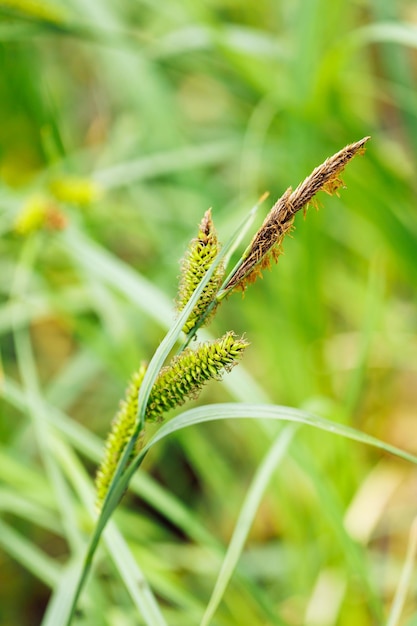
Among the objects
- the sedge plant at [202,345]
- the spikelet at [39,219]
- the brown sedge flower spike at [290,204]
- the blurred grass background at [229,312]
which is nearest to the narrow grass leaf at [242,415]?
the sedge plant at [202,345]

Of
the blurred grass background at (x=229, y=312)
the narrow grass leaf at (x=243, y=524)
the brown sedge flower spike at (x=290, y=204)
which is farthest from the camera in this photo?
the blurred grass background at (x=229, y=312)

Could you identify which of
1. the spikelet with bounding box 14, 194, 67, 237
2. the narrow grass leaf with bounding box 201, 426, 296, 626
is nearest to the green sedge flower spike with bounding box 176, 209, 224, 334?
the narrow grass leaf with bounding box 201, 426, 296, 626

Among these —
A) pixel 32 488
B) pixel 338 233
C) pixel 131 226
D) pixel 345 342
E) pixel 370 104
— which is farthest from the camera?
pixel 370 104

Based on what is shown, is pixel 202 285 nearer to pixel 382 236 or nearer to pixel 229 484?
pixel 382 236

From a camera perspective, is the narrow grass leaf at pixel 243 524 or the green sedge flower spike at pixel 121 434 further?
the narrow grass leaf at pixel 243 524

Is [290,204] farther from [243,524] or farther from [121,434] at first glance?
[243,524]

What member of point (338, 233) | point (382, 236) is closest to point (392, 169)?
point (382, 236)

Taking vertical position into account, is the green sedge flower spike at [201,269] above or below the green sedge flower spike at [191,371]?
above

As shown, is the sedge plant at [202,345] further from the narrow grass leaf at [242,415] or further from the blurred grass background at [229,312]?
the blurred grass background at [229,312]
